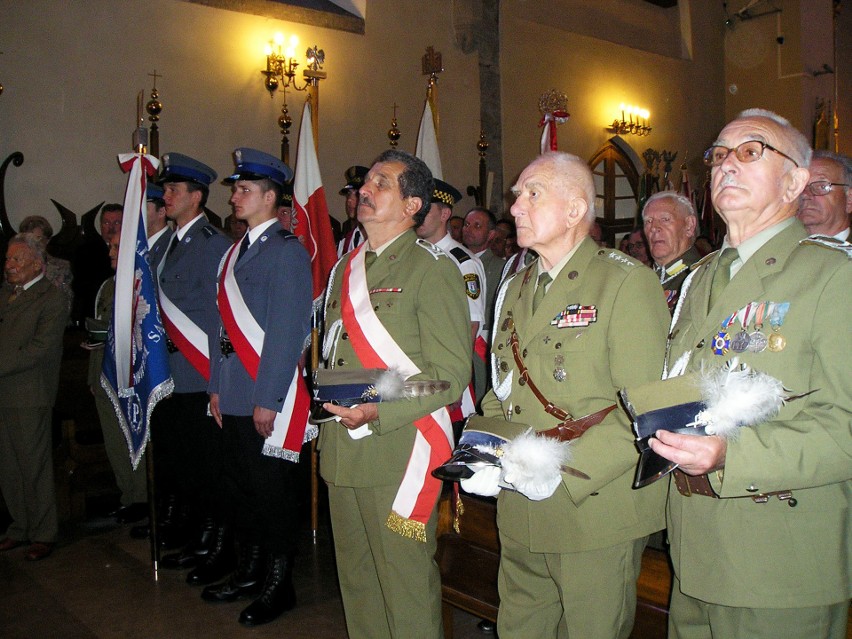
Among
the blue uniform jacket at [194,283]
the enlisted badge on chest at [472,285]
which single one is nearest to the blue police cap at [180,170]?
the blue uniform jacket at [194,283]

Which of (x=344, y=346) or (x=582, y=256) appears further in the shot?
(x=344, y=346)

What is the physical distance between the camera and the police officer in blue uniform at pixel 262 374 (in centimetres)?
→ 273

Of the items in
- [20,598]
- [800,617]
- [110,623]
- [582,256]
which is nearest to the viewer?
[800,617]

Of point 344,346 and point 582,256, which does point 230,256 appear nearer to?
point 344,346

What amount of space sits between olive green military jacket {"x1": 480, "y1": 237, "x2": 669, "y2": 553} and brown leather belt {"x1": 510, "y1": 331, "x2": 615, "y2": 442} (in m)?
0.01

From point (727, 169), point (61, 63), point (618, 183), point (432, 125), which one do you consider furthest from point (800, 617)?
point (618, 183)

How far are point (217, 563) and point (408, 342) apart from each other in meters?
1.68

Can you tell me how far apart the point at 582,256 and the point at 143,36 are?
5.76 metres

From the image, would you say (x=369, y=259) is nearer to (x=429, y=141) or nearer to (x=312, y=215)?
(x=312, y=215)

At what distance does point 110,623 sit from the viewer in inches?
113

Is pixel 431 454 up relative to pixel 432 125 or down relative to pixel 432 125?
down

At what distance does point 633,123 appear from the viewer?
1105 cm

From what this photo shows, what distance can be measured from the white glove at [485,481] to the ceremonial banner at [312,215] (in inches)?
88.5

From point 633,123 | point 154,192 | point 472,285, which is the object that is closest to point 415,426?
point 472,285
